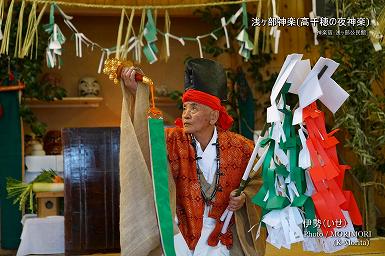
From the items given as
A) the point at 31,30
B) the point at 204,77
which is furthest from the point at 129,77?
the point at 31,30

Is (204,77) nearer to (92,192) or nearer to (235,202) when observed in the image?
(235,202)

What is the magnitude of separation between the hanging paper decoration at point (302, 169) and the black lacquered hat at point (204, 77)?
308 mm

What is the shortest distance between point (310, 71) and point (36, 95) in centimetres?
363

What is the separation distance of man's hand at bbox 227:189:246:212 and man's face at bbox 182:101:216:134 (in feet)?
0.97

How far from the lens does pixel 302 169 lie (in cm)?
243

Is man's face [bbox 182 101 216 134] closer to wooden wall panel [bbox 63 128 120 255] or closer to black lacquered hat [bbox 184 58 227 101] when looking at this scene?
black lacquered hat [bbox 184 58 227 101]

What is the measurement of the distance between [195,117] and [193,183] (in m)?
0.26

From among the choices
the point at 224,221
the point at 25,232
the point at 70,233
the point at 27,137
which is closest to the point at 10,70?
the point at 27,137

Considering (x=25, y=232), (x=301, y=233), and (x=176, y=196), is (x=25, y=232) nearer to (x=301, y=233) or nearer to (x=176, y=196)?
(x=176, y=196)

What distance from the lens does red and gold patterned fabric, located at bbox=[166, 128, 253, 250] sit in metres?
2.61

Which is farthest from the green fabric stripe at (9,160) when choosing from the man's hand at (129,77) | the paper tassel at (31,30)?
the man's hand at (129,77)

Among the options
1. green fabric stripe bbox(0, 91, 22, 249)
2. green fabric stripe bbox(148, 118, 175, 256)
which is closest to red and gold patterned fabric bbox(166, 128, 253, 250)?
green fabric stripe bbox(148, 118, 175, 256)

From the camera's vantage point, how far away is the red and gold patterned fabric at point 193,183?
2.61 m

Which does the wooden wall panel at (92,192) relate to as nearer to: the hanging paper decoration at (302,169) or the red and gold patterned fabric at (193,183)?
the red and gold patterned fabric at (193,183)
